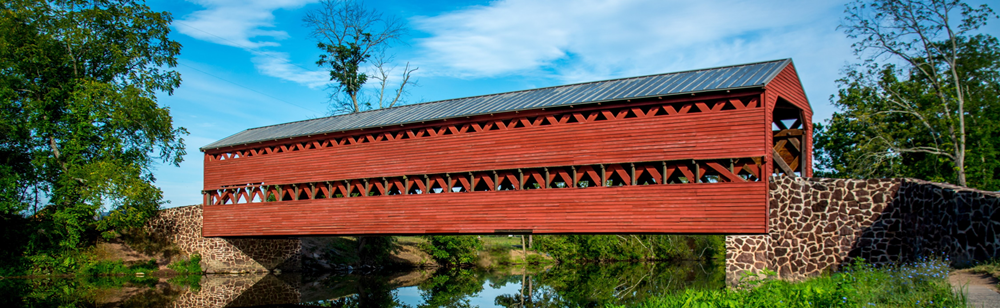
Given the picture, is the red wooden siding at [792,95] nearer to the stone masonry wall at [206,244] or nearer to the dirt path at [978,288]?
the dirt path at [978,288]

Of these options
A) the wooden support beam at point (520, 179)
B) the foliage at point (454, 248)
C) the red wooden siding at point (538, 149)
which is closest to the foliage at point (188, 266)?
the red wooden siding at point (538, 149)

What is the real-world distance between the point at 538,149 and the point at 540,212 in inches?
55.6

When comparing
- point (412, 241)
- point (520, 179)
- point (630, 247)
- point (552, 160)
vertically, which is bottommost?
point (630, 247)

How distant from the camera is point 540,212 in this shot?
45.5 ft

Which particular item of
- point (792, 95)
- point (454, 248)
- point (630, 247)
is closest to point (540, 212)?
point (792, 95)

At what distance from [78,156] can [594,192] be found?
1720cm

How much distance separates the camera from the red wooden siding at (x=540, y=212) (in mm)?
11977

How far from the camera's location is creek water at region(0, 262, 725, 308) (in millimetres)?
13406

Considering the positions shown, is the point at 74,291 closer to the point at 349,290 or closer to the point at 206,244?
the point at 206,244

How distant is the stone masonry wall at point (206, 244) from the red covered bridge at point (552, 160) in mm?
2347

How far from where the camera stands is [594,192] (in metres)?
13.2

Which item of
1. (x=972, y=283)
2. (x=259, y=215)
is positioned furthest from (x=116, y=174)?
(x=972, y=283)

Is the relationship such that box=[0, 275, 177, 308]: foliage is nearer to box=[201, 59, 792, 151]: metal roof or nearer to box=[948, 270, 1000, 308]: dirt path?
box=[201, 59, 792, 151]: metal roof

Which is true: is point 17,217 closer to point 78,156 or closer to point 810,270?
point 78,156
